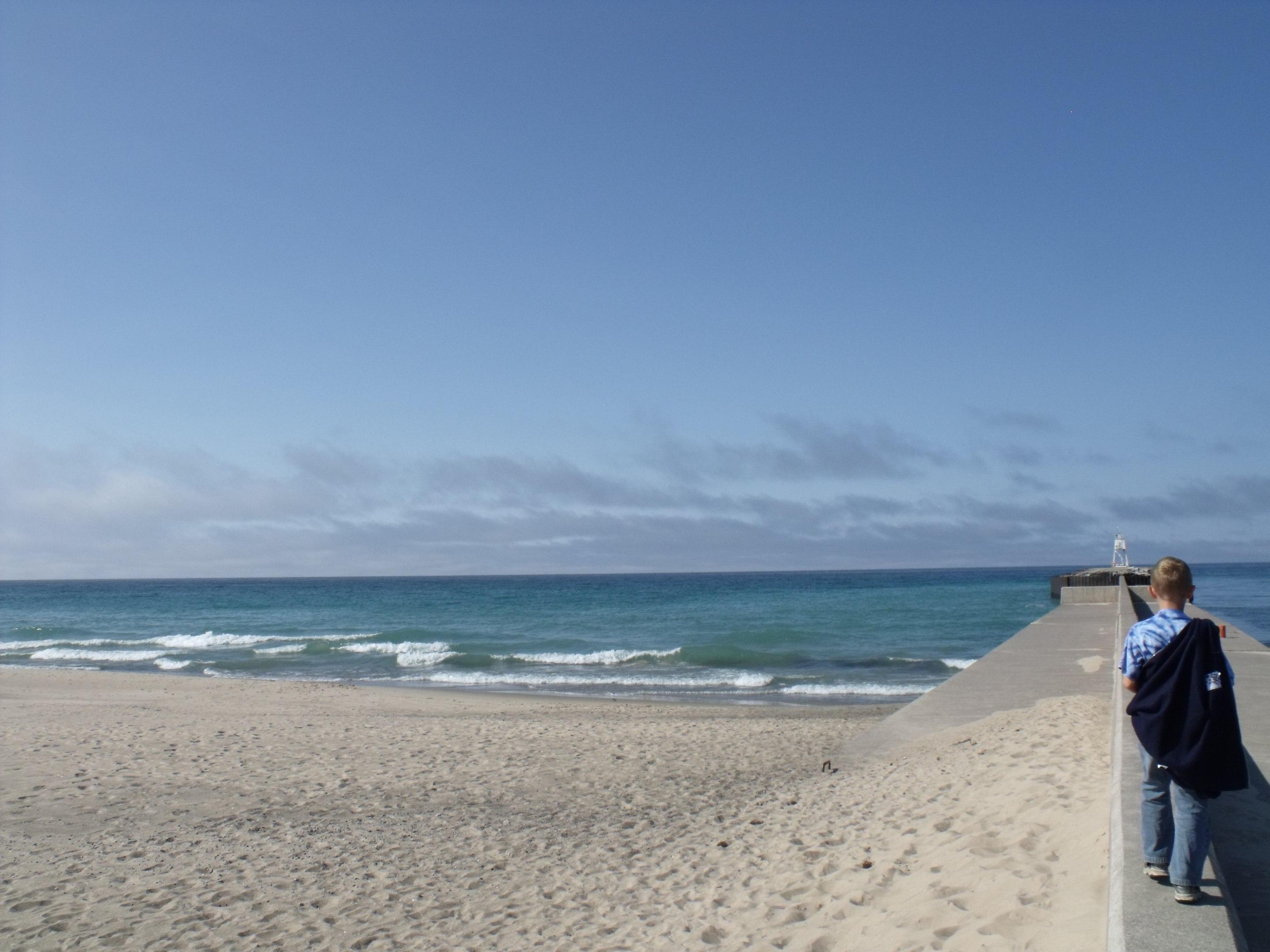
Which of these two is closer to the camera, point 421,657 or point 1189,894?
point 1189,894

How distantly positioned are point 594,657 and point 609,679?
15.0 ft

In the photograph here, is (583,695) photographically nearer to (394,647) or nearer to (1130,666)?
(394,647)

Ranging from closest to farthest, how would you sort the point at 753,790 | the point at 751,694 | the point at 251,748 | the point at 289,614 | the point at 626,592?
the point at 753,790
the point at 251,748
the point at 751,694
the point at 289,614
the point at 626,592

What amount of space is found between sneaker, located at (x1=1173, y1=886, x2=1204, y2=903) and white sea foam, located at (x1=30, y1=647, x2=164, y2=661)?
28.0m

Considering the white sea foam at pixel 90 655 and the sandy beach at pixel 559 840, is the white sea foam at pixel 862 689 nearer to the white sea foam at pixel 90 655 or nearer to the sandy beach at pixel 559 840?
the sandy beach at pixel 559 840

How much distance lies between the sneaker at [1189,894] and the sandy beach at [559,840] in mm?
541

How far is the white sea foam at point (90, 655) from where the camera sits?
26.7 metres

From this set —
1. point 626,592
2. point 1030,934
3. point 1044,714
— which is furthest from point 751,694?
point 626,592

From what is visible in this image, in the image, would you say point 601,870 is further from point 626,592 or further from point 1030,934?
point 626,592

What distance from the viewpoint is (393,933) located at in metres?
5.23

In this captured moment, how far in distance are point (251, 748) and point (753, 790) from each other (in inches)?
231

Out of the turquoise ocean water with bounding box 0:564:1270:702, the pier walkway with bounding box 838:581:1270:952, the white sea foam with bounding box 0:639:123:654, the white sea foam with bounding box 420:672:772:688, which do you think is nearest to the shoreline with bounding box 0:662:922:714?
the turquoise ocean water with bounding box 0:564:1270:702

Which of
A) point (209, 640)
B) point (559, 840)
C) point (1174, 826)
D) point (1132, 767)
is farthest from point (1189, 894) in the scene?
point (209, 640)

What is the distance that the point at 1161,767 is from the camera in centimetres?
357
